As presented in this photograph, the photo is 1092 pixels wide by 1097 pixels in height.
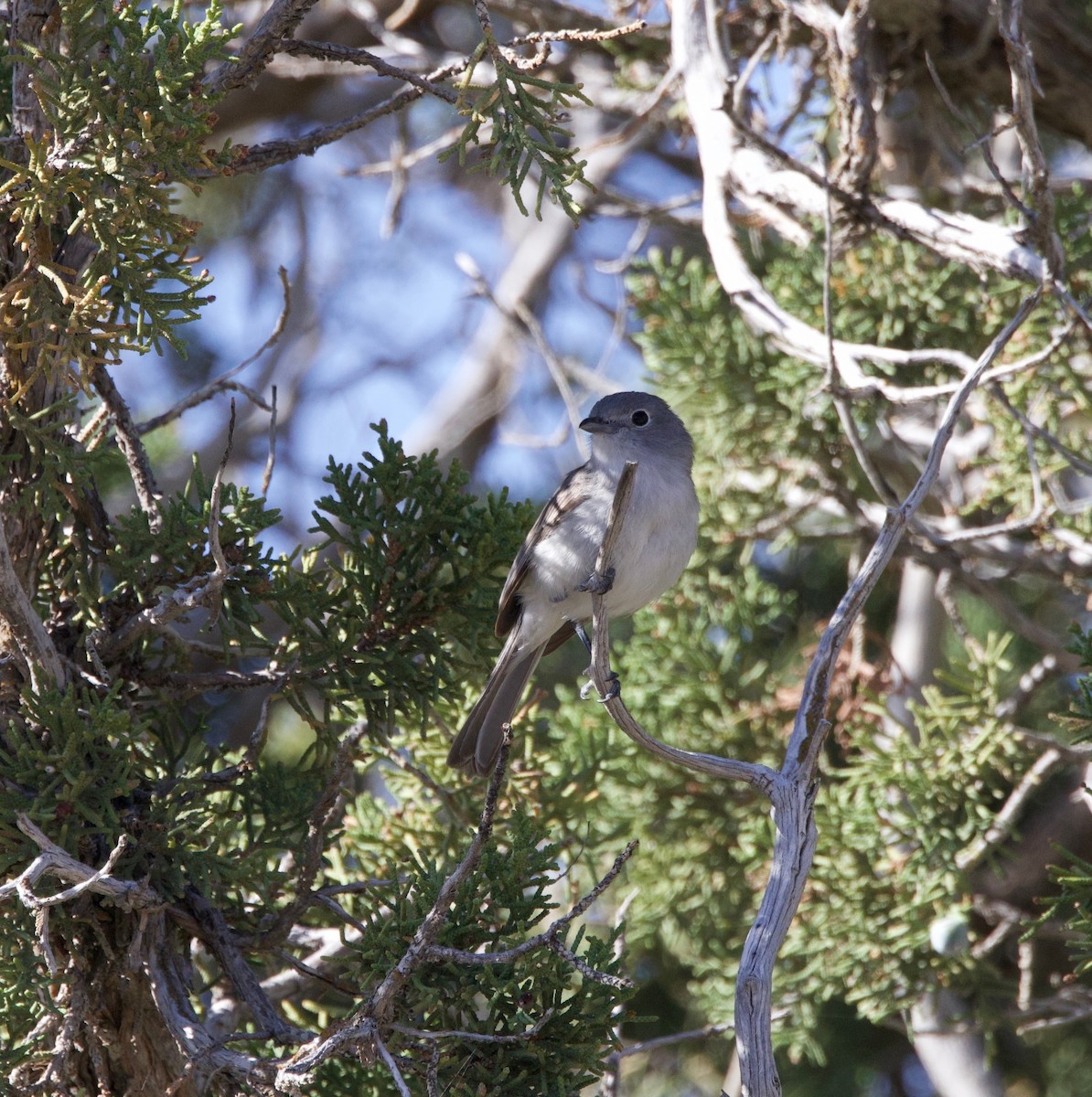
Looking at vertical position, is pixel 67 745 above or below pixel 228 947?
above

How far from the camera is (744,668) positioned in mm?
4500

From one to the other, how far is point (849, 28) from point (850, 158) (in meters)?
0.40

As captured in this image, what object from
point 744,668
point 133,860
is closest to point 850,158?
point 744,668

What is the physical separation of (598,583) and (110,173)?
48.9 inches

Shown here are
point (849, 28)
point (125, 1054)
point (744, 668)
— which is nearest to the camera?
point (125, 1054)

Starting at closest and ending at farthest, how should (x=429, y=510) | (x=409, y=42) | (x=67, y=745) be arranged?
(x=67, y=745), (x=429, y=510), (x=409, y=42)

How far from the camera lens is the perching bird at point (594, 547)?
3.42 meters

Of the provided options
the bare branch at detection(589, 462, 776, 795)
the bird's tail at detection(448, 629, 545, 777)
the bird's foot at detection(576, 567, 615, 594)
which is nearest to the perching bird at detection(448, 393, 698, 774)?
the bird's tail at detection(448, 629, 545, 777)

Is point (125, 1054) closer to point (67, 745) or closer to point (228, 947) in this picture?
point (228, 947)

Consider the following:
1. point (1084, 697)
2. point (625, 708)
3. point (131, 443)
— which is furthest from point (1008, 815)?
point (131, 443)

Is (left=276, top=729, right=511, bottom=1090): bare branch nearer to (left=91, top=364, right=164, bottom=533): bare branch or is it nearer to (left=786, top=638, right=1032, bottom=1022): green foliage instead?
(left=91, top=364, right=164, bottom=533): bare branch

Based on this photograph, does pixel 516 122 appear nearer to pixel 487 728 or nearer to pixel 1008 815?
pixel 487 728

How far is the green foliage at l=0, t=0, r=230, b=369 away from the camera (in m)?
2.23

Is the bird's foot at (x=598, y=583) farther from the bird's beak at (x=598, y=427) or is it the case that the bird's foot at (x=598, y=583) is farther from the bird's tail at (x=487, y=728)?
the bird's beak at (x=598, y=427)
